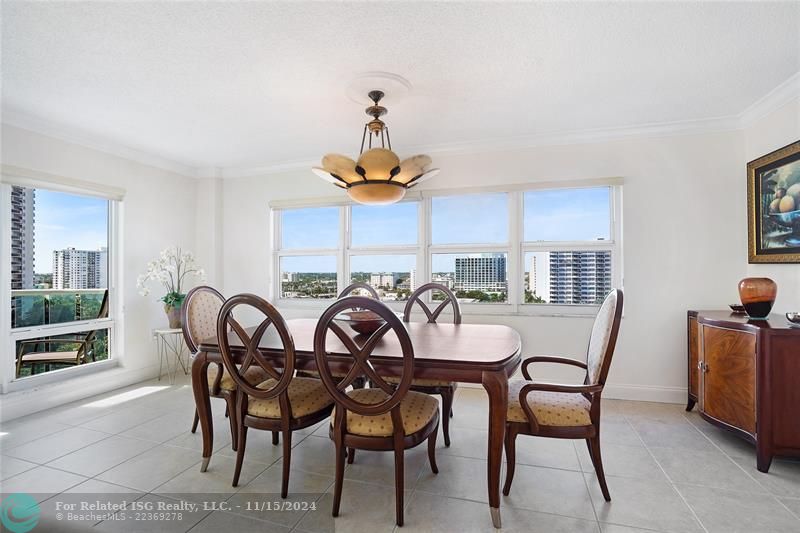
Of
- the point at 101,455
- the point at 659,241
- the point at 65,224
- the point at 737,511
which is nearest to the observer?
the point at 737,511

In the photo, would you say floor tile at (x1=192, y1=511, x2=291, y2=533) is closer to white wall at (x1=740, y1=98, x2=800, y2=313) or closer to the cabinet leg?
the cabinet leg

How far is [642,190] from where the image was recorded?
341 cm

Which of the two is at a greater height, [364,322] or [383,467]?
[364,322]

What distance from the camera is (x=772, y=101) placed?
109 inches

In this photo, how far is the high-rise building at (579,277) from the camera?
3.59 meters

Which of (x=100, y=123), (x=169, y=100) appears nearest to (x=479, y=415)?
(x=169, y=100)

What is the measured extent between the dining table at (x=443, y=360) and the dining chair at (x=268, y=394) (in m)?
0.10

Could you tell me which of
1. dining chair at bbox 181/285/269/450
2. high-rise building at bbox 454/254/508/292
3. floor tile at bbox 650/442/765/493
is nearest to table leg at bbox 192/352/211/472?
dining chair at bbox 181/285/269/450

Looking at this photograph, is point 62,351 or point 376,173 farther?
point 62,351

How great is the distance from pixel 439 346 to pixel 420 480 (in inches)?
30.5

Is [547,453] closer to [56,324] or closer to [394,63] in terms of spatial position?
[394,63]

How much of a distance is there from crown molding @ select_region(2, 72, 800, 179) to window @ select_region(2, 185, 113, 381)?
0.54 meters

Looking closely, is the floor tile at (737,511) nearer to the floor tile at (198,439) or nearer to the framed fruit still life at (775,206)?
the framed fruit still life at (775,206)

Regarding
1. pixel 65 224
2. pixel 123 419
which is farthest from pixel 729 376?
pixel 65 224
